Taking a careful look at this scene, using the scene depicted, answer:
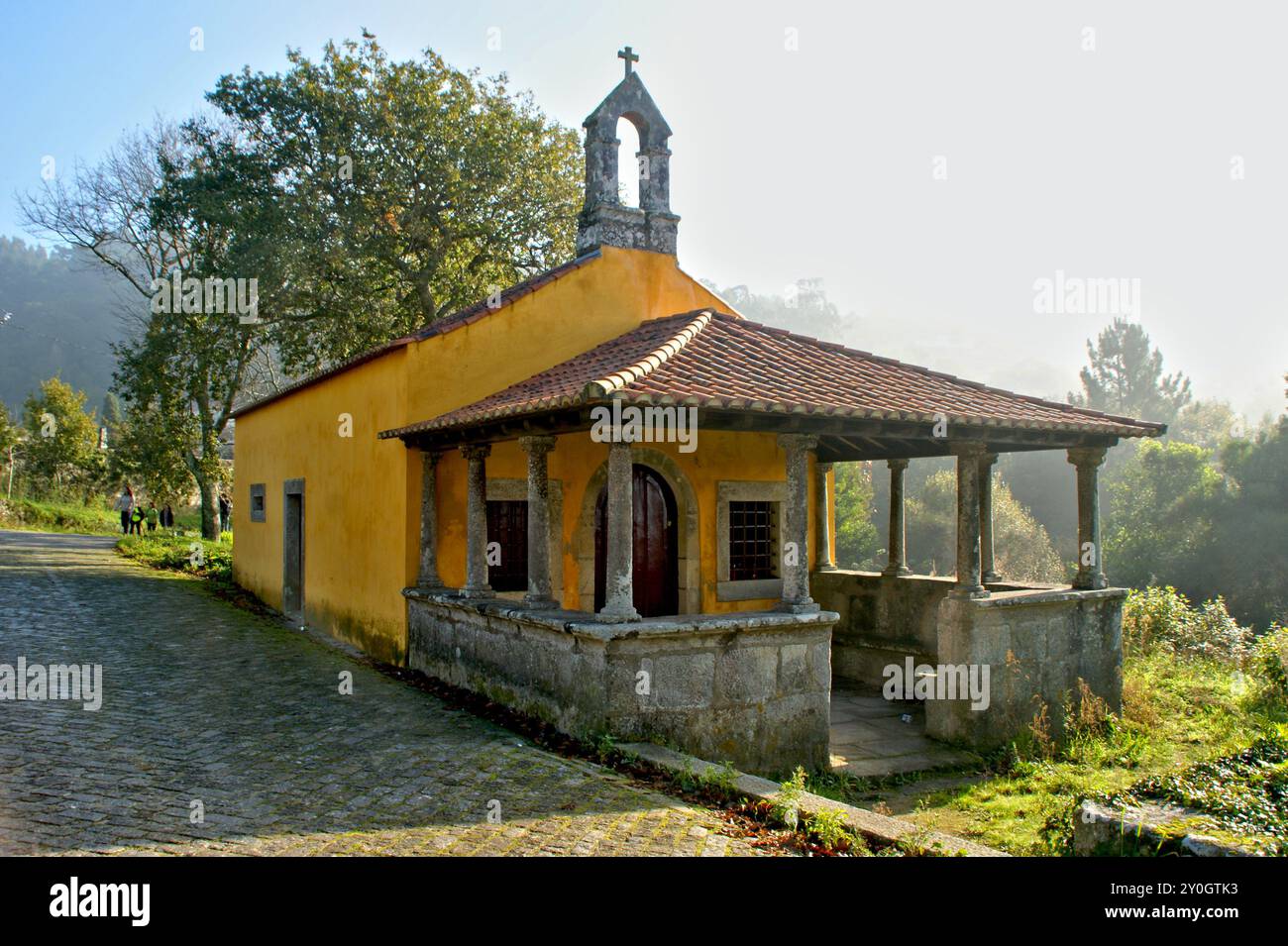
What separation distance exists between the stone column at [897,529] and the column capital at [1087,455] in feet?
7.86

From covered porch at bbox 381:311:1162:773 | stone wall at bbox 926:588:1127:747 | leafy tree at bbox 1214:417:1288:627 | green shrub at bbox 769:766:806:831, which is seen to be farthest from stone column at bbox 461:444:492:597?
leafy tree at bbox 1214:417:1288:627

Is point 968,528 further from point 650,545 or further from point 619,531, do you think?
point 619,531

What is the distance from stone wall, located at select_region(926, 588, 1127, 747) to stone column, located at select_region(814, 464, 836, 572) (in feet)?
11.2

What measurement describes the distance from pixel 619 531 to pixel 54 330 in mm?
96040

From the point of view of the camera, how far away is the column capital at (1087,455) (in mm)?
10211

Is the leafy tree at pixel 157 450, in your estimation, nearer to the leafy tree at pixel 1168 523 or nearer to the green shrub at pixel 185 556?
the green shrub at pixel 185 556

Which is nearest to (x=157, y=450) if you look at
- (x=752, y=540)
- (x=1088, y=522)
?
(x=752, y=540)

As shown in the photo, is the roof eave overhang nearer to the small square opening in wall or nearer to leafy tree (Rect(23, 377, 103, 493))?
the small square opening in wall

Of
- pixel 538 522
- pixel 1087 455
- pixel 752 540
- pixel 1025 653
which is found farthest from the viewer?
pixel 752 540

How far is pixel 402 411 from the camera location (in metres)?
9.92
